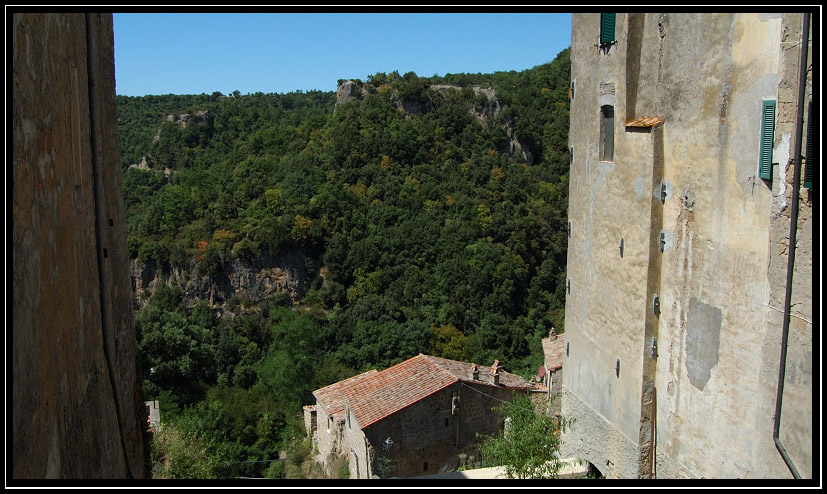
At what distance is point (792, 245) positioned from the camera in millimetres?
6496

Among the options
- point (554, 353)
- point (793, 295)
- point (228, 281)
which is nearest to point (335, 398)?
point (554, 353)

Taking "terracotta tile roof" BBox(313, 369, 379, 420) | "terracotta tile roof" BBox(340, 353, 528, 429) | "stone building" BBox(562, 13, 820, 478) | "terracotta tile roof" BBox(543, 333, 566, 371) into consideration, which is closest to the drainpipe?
"stone building" BBox(562, 13, 820, 478)

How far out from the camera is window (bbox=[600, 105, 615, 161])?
9.70 metres

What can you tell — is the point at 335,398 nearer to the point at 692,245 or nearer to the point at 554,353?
the point at 554,353

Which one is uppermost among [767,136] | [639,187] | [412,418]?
[767,136]

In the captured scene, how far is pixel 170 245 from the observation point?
41.3 meters

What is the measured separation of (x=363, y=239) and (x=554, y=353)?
26092mm

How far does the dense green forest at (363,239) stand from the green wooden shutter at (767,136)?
64.9 ft

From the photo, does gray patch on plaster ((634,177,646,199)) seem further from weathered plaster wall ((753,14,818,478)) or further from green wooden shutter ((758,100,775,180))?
weathered plaster wall ((753,14,818,478))

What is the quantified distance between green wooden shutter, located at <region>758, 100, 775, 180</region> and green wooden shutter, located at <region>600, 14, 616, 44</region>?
117 inches

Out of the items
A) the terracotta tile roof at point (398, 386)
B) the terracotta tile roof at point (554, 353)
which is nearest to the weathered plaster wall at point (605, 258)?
the terracotta tile roof at point (554, 353)

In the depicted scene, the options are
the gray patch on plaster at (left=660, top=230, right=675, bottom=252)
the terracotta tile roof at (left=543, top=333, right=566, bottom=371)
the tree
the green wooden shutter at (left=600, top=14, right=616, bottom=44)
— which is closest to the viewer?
the gray patch on plaster at (left=660, top=230, right=675, bottom=252)

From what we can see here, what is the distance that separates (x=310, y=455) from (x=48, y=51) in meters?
17.2
